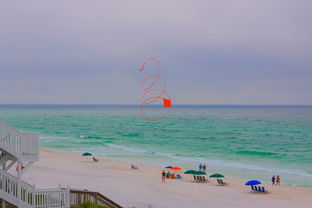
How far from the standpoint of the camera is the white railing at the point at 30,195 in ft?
46.9

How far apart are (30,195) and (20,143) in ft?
7.51

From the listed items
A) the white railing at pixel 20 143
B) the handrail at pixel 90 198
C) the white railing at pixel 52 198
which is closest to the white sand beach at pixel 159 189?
the handrail at pixel 90 198

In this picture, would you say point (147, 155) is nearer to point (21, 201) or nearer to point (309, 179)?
point (309, 179)

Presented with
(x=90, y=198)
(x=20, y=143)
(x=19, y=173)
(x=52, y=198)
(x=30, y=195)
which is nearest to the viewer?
(x=19, y=173)

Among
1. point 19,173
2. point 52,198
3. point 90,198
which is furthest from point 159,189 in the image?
point 19,173

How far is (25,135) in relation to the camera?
14.4 m

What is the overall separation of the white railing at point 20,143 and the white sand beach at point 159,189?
7.53 metres

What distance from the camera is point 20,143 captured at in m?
14.3

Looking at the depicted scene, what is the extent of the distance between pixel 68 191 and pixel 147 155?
3858cm

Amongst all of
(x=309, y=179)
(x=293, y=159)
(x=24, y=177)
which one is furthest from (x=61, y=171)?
(x=293, y=159)

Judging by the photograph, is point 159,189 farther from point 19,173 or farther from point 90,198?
point 19,173

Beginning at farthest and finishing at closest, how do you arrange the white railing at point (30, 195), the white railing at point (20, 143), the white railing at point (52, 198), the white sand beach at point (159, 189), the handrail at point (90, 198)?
the white sand beach at point (159, 189)
the handrail at point (90, 198)
the white railing at point (52, 198)
the white railing at point (30, 195)
the white railing at point (20, 143)

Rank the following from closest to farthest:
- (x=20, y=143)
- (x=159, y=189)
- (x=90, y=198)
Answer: (x=20, y=143)
(x=90, y=198)
(x=159, y=189)

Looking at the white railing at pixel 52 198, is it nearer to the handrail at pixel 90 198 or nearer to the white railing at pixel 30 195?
the white railing at pixel 30 195
